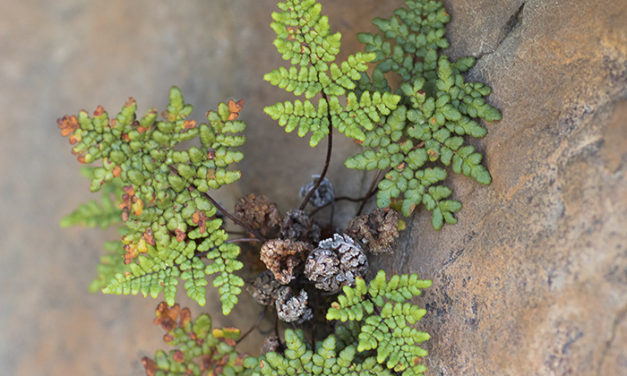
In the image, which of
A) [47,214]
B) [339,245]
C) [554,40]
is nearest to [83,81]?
[47,214]

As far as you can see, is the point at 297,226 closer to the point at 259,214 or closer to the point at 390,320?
the point at 259,214

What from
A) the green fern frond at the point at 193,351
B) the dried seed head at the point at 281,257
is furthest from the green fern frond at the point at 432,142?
the green fern frond at the point at 193,351

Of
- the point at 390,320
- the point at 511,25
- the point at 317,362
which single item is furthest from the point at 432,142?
the point at 317,362

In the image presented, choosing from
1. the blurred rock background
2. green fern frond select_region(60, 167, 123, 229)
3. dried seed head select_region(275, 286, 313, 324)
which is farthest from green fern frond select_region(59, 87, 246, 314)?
green fern frond select_region(60, 167, 123, 229)

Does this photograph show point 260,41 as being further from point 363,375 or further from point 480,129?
point 363,375

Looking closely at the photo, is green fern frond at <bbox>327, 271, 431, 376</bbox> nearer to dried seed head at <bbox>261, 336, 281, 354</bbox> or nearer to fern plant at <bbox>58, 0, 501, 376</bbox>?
fern plant at <bbox>58, 0, 501, 376</bbox>

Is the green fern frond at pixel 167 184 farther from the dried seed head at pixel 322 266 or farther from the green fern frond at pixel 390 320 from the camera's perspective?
the green fern frond at pixel 390 320
